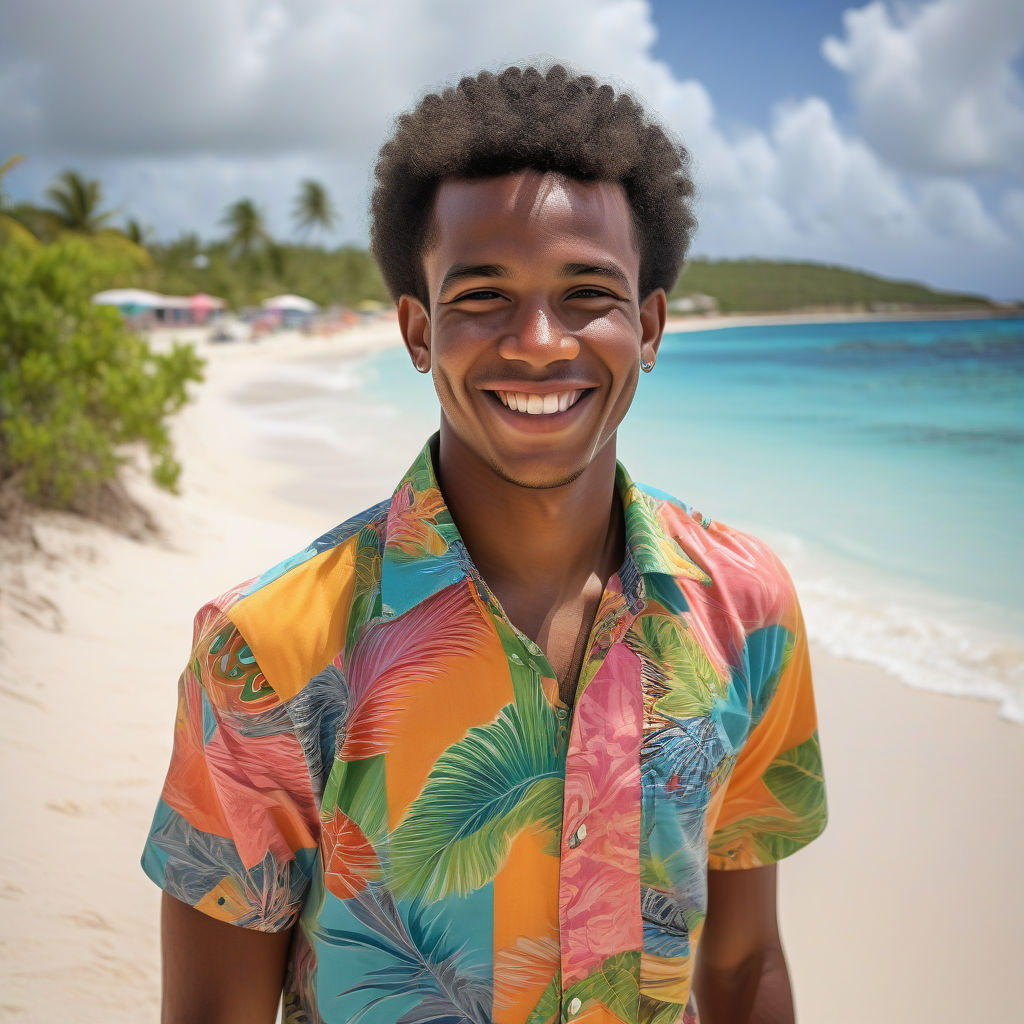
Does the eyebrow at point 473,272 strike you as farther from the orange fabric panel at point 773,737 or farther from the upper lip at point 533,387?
the orange fabric panel at point 773,737

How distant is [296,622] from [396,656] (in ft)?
0.47

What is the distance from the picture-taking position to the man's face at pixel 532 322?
134cm

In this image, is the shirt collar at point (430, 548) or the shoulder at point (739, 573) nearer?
the shirt collar at point (430, 548)

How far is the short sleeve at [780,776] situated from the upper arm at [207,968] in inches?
30.2

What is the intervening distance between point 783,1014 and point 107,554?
521 cm

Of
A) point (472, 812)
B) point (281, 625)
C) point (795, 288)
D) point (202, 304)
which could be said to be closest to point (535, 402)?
point (281, 625)

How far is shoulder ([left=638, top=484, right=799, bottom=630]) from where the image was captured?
144cm

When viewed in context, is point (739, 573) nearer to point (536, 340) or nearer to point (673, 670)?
point (673, 670)

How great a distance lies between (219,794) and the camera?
123 cm

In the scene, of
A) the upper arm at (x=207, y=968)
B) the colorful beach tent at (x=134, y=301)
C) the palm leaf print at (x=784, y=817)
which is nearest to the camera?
the upper arm at (x=207, y=968)

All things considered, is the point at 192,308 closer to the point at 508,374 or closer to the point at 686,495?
the point at 686,495

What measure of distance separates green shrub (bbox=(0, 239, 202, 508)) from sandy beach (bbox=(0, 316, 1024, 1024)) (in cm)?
40

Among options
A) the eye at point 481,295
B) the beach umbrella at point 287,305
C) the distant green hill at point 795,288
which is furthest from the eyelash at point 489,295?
the distant green hill at point 795,288

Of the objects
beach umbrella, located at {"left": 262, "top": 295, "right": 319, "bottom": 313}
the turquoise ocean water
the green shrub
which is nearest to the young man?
the turquoise ocean water
